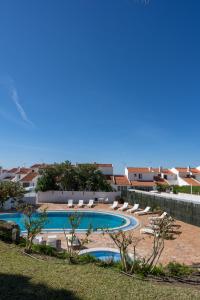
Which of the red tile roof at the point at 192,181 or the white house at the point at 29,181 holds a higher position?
the red tile roof at the point at 192,181

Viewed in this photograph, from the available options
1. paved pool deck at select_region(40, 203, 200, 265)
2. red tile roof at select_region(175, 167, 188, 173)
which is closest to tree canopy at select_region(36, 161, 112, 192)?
paved pool deck at select_region(40, 203, 200, 265)

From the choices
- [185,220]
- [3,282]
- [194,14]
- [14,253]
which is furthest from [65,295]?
[185,220]

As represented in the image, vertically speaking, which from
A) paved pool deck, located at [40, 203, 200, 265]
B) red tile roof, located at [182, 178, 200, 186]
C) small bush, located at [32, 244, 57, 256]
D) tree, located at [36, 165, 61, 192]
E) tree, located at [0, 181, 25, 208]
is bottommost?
paved pool deck, located at [40, 203, 200, 265]

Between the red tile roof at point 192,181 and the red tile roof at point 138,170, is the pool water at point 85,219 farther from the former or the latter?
the red tile roof at point 192,181

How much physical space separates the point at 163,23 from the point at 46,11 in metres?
6.07

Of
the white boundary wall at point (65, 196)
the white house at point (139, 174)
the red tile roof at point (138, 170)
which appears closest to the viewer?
the white boundary wall at point (65, 196)

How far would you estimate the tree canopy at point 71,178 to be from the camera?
3484 centimetres

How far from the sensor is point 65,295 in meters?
5.61

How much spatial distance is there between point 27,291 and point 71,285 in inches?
40.3

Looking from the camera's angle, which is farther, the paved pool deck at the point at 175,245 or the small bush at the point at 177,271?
the paved pool deck at the point at 175,245

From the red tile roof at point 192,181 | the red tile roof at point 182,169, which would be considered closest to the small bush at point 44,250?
the red tile roof at point 192,181

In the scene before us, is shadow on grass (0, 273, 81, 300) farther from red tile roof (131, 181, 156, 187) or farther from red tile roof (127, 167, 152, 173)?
red tile roof (127, 167, 152, 173)

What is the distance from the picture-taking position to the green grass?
18.5ft

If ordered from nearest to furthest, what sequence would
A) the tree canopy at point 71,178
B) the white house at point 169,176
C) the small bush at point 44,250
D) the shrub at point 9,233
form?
1. the small bush at point 44,250
2. the shrub at point 9,233
3. the tree canopy at point 71,178
4. the white house at point 169,176
